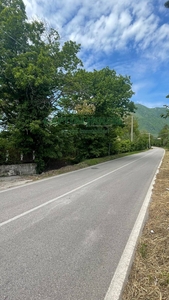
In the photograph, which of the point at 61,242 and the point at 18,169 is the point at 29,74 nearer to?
the point at 18,169

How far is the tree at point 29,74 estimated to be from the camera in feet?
31.5

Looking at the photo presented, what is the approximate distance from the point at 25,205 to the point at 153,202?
387cm

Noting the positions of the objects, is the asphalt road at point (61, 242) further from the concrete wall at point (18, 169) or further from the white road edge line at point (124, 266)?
the concrete wall at point (18, 169)

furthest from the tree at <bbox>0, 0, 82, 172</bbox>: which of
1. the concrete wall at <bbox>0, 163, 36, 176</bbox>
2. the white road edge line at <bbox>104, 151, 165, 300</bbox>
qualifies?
the white road edge line at <bbox>104, 151, 165, 300</bbox>

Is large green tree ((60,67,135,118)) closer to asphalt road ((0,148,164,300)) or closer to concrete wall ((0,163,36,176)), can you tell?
concrete wall ((0,163,36,176))

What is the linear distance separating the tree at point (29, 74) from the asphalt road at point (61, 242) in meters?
5.94

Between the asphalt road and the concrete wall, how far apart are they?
4868mm

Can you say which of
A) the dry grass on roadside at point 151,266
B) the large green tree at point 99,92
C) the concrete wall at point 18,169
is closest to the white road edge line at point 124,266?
the dry grass on roadside at point 151,266

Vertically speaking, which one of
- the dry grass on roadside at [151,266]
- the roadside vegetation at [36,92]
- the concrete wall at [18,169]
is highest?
the roadside vegetation at [36,92]

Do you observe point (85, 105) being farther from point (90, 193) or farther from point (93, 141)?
point (90, 193)

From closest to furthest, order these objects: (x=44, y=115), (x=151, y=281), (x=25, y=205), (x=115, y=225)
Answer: (x=151, y=281)
(x=115, y=225)
(x=25, y=205)
(x=44, y=115)

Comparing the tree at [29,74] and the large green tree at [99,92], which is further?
the large green tree at [99,92]

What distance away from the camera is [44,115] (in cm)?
1135

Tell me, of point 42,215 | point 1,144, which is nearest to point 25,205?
point 42,215
